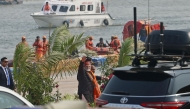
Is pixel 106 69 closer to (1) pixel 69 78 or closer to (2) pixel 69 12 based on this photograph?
(1) pixel 69 78

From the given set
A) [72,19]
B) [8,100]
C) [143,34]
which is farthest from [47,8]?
[8,100]

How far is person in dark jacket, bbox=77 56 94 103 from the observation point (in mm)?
13641

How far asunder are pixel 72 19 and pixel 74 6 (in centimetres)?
181

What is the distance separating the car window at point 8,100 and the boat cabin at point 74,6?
46585 mm

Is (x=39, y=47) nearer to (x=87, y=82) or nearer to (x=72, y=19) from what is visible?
(x=87, y=82)

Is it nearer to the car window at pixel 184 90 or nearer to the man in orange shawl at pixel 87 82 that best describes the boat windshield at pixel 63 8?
the man in orange shawl at pixel 87 82

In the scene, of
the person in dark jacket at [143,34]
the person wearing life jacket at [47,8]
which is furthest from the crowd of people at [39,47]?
the person wearing life jacket at [47,8]

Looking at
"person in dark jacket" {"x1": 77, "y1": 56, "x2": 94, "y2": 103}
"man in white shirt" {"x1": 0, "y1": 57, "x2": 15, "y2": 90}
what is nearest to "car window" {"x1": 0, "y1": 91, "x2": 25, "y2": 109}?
"man in white shirt" {"x1": 0, "y1": 57, "x2": 15, "y2": 90}

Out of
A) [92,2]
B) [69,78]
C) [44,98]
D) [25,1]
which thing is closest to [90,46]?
[69,78]

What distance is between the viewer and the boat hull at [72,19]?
5481 centimetres

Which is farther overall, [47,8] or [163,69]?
[47,8]

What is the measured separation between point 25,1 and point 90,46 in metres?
127

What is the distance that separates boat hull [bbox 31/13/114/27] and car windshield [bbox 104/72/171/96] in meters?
45.3

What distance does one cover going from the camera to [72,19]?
55.8 m
